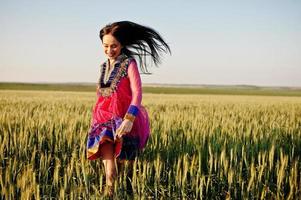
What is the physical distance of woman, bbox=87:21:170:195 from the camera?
2516 mm

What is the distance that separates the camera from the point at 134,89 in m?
2.54

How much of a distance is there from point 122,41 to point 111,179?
95 centimetres

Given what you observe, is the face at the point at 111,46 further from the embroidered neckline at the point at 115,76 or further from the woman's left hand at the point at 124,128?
the woman's left hand at the point at 124,128

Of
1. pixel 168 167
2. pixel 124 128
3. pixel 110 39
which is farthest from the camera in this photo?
pixel 168 167

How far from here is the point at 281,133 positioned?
4.44m

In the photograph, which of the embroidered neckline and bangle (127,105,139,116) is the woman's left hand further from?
the embroidered neckline

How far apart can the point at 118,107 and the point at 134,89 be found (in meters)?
0.17

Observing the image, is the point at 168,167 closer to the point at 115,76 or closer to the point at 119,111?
the point at 119,111

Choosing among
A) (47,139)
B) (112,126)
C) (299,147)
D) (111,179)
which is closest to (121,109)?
(112,126)

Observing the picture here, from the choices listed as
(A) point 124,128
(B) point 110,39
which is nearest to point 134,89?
(A) point 124,128

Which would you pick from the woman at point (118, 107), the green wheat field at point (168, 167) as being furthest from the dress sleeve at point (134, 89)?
the green wheat field at point (168, 167)

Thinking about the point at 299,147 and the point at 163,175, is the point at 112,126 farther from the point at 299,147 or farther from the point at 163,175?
the point at 299,147

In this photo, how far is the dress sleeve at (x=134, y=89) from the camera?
2477 millimetres

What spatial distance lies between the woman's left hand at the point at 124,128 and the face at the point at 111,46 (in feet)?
1.66
